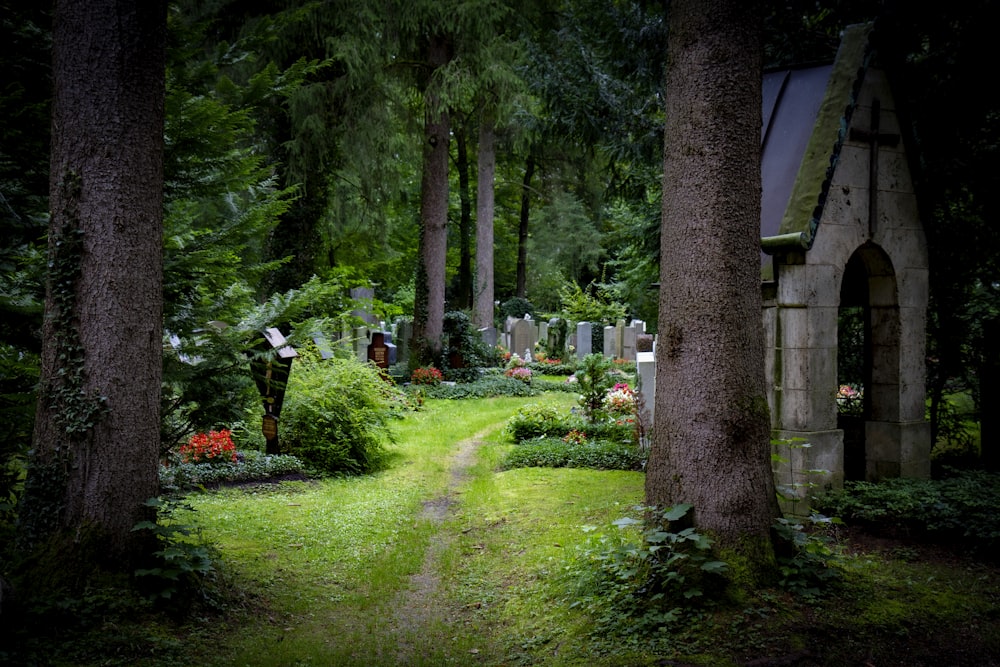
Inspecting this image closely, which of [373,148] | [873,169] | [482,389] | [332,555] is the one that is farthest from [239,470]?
[373,148]

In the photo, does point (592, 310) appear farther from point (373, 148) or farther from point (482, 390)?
point (373, 148)

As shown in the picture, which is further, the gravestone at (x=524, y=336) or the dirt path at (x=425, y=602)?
the gravestone at (x=524, y=336)

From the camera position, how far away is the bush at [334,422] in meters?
9.95

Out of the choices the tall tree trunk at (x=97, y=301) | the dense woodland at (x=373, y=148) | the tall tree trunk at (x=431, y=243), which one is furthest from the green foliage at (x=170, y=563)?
the tall tree trunk at (x=431, y=243)

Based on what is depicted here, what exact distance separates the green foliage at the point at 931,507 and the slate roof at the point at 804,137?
222cm

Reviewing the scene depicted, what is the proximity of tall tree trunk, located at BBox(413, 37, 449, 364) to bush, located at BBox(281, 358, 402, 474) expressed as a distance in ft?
26.7

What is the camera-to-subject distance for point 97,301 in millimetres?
4398

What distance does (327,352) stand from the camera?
467 inches

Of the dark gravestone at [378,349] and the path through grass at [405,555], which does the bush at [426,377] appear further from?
the path through grass at [405,555]

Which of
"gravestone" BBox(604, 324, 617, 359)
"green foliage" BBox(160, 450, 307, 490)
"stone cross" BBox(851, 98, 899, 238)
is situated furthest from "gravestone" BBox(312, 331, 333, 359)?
"gravestone" BBox(604, 324, 617, 359)

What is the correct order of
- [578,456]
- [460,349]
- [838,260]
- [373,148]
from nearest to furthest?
[838,260] < [578,456] < [373,148] < [460,349]

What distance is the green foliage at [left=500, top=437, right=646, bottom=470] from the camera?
979 cm

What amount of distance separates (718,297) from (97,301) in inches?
149

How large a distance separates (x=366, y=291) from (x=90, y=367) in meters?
22.7
